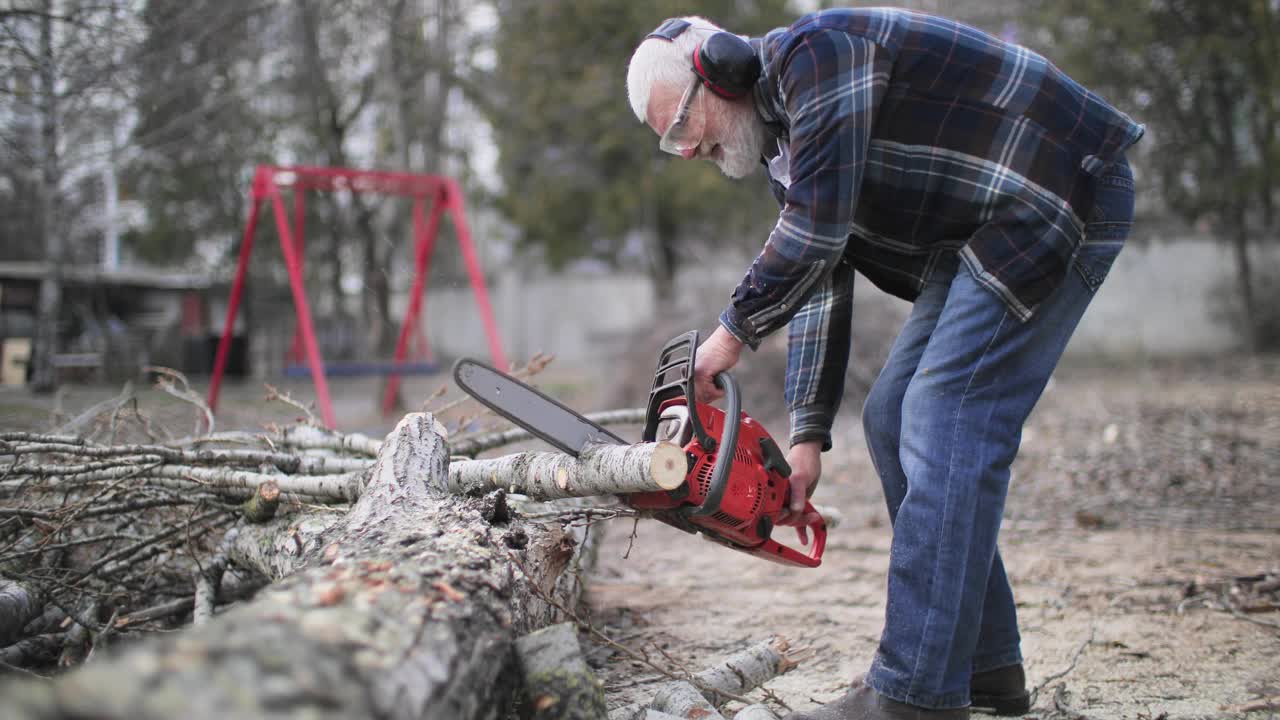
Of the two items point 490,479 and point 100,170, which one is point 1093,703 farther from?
point 100,170

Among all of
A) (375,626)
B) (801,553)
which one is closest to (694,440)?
(801,553)

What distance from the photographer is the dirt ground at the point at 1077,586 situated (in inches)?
87.4

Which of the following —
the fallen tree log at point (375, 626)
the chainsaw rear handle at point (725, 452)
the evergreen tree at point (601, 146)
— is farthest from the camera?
the evergreen tree at point (601, 146)

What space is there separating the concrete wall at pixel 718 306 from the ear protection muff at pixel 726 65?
1.68 metres

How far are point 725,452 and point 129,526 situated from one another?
6.69 ft

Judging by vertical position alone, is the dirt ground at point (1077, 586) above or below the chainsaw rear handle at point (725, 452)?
below

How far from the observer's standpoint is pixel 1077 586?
3.10 m

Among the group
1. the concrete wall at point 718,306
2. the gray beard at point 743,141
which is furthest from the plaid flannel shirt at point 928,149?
the concrete wall at point 718,306

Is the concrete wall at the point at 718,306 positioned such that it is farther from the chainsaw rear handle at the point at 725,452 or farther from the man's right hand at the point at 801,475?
the chainsaw rear handle at the point at 725,452

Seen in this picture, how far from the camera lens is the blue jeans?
1.71 meters

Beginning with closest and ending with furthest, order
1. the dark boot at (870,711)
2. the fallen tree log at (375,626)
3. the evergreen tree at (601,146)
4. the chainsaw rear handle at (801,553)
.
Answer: the fallen tree log at (375,626)
the dark boot at (870,711)
the chainsaw rear handle at (801,553)
the evergreen tree at (601,146)

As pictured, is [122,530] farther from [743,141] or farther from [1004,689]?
[1004,689]

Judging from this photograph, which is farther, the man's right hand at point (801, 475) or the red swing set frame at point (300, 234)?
the red swing set frame at point (300, 234)

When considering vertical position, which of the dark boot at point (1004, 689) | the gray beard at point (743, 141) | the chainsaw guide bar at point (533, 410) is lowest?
the dark boot at point (1004, 689)
